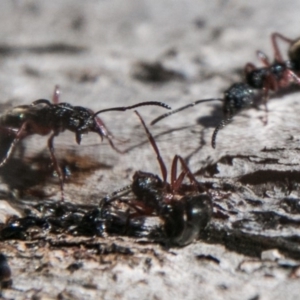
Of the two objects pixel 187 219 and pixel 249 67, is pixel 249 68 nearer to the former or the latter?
pixel 249 67

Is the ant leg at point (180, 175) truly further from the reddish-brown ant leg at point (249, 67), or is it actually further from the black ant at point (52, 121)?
the reddish-brown ant leg at point (249, 67)

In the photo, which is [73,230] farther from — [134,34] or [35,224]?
[134,34]

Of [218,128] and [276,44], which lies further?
[276,44]

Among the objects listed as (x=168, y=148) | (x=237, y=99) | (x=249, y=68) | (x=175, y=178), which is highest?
(x=249, y=68)

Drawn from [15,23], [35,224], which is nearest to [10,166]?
[35,224]

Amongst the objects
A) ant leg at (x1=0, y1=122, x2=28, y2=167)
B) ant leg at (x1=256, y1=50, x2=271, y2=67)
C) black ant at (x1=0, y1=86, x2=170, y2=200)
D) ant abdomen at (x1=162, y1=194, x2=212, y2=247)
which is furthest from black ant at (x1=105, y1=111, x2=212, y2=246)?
ant leg at (x1=256, y1=50, x2=271, y2=67)

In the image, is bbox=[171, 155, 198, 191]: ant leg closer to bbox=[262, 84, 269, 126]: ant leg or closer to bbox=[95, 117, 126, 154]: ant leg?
bbox=[95, 117, 126, 154]: ant leg

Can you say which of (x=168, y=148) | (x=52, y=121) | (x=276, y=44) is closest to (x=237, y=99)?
(x=168, y=148)

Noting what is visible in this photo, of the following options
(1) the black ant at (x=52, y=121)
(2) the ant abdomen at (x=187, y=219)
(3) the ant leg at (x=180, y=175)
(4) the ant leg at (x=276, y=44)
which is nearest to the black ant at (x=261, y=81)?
(4) the ant leg at (x=276, y=44)
